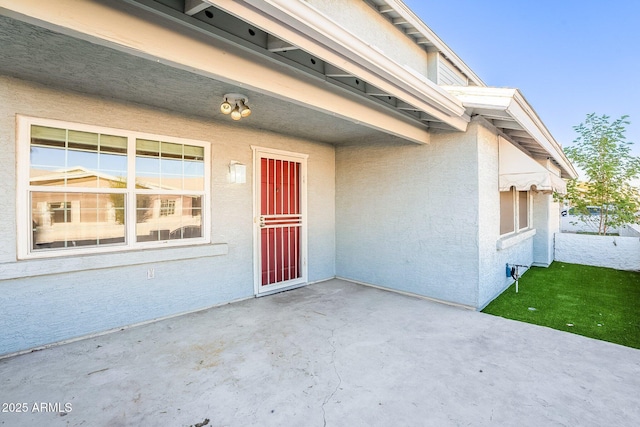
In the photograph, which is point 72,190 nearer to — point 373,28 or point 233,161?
point 233,161

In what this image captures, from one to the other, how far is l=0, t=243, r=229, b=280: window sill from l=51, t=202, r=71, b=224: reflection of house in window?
63 centimetres

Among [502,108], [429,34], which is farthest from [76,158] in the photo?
[429,34]

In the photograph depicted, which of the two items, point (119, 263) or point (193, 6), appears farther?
point (119, 263)

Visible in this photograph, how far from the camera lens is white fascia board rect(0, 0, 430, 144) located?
246 cm

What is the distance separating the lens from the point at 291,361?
13.8 feet

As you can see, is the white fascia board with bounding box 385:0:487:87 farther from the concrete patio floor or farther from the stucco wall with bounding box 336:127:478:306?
the concrete patio floor

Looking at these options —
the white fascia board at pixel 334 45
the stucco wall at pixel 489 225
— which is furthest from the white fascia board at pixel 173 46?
the stucco wall at pixel 489 225

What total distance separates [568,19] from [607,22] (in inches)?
66.8

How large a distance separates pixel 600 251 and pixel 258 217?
12.2 metres

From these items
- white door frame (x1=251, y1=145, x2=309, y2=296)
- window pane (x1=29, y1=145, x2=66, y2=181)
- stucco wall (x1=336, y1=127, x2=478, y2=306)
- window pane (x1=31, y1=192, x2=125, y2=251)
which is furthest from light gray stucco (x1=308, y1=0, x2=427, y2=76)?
window pane (x1=31, y1=192, x2=125, y2=251)

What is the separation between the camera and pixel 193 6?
2.91 metres

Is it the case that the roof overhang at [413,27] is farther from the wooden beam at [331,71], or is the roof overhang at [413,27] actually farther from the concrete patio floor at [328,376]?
the concrete patio floor at [328,376]

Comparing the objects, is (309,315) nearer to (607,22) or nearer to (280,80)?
(280,80)

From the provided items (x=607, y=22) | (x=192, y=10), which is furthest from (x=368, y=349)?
(x=607, y=22)
